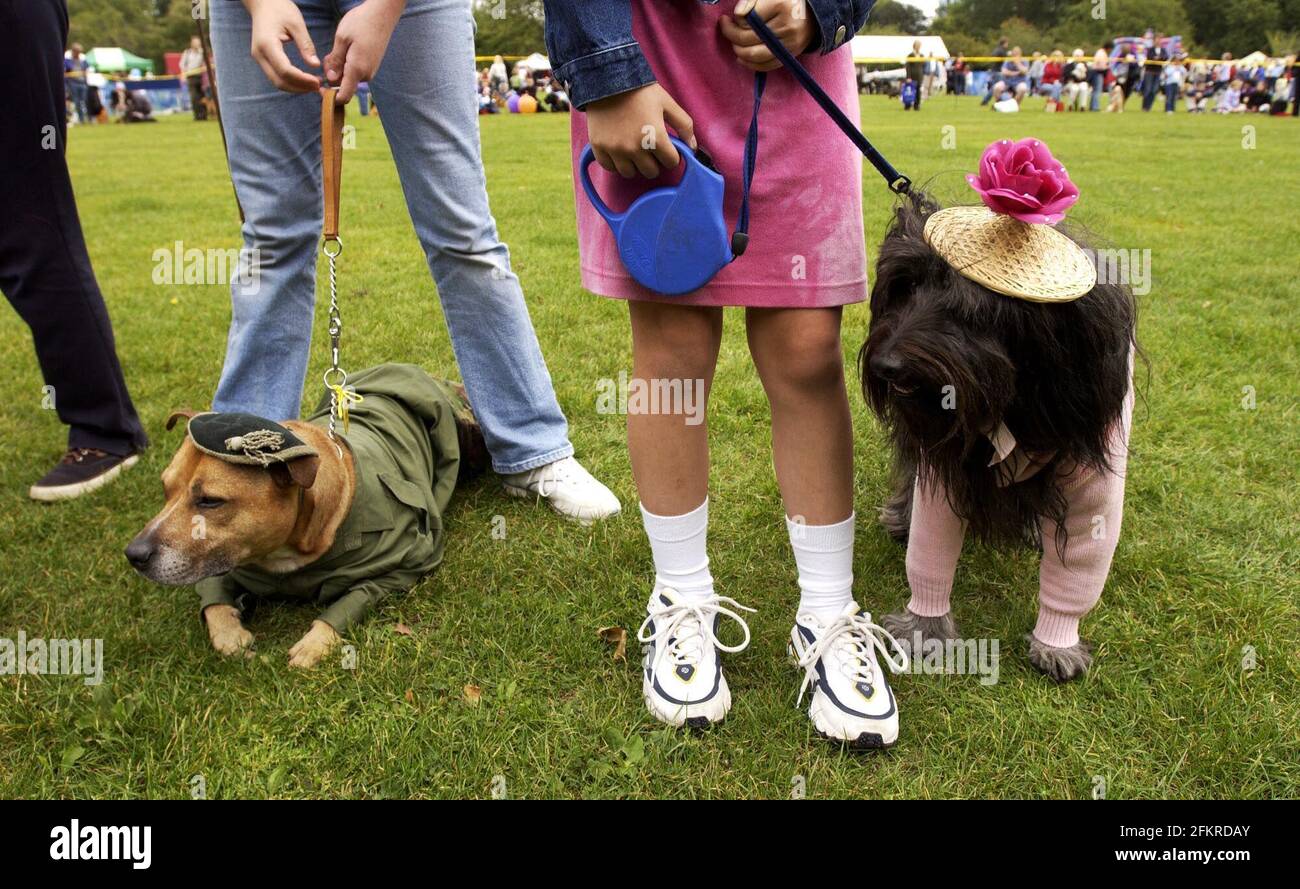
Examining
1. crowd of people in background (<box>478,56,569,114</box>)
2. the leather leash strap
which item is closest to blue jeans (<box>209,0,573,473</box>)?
the leather leash strap

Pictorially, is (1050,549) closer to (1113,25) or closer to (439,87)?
(439,87)

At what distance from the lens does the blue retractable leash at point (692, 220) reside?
1.83 metres

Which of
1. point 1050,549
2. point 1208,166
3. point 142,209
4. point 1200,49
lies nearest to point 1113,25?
point 1200,49

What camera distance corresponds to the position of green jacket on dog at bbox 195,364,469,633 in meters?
2.69

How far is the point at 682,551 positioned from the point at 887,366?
779 millimetres

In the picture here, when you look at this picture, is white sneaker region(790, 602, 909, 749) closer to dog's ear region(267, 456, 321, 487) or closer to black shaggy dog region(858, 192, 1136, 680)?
black shaggy dog region(858, 192, 1136, 680)

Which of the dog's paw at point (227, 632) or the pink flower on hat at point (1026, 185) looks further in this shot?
the dog's paw at point (227, 632)

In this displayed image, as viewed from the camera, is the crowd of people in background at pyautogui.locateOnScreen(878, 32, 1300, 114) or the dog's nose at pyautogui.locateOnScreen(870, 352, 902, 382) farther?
the crowd of people in background at pyautogui.locateOnScreen(878, 32, 1300, 114)

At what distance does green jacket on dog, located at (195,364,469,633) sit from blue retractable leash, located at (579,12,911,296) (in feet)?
4.24

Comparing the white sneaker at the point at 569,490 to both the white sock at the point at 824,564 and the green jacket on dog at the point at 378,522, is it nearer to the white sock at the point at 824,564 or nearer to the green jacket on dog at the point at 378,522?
the green jacket on dog at the point at 378,522

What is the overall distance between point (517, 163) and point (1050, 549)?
1256cm

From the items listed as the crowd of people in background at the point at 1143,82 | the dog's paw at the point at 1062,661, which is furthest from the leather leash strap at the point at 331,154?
the crowd of people in background at the point at 1143,82

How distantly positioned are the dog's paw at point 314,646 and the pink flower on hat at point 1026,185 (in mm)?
2036

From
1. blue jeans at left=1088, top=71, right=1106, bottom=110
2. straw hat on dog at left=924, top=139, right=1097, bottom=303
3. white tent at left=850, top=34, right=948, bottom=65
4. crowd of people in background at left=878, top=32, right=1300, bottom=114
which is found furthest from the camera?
white tent at left=850, top=34, right=948, bottom=65
